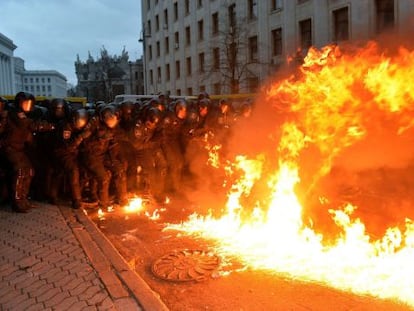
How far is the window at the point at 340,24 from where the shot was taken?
70.2ft

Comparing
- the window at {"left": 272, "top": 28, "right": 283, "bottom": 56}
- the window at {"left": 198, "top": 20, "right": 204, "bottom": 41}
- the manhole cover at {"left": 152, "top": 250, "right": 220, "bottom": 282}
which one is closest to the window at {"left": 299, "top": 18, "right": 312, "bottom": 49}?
the window at {"left": 272, "top": 28, "right": 283, "bottom": 56}

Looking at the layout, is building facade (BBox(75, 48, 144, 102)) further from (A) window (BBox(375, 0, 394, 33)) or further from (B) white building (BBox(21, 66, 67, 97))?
(B) white building (BBox(21, 66, 67, 97))

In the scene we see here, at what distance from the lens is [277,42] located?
1058 inches

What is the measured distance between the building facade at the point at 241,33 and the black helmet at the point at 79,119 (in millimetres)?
6063

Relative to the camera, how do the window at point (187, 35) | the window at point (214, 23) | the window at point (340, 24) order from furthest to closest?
the window at point (187, 35)
the window at point (214, 23)
the window at point (340, 24)

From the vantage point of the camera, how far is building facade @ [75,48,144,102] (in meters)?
60.1

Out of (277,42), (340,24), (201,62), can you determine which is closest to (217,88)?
(201,62)

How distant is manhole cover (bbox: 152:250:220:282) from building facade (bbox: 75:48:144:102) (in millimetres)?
52088

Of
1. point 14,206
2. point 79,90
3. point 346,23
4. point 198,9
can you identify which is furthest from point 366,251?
point 79,90

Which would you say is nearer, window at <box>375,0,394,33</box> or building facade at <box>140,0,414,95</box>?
window at <box>375,0,394,33</box>

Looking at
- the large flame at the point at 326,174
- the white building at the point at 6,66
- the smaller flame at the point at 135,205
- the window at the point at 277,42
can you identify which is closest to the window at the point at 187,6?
the window at the point at 277,42

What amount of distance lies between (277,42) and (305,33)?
2.62 metres

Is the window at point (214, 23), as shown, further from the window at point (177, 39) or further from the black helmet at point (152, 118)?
the black helmet at point (152, 118)

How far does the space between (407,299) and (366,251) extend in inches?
37.8
